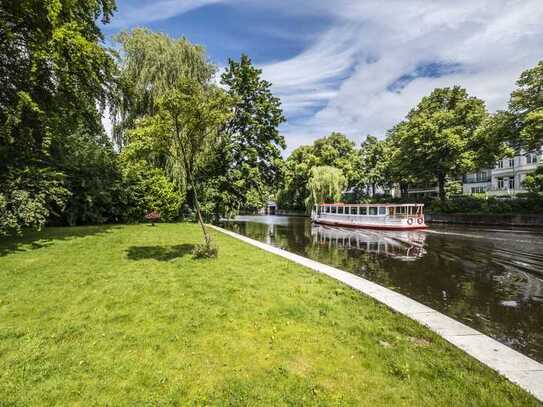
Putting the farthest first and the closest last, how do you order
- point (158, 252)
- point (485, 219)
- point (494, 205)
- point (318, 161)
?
point (318, 161) → point (494, 205) → point (485, 219) → point (158, 252)

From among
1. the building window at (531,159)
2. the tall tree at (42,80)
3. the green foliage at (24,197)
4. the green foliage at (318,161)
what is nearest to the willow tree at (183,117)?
the tall tree at (42,80)

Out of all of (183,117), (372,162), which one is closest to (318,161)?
(372,162)

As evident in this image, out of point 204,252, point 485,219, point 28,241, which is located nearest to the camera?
point 204,252

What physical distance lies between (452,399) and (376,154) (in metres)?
54.9

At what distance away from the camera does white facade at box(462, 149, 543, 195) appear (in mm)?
40281

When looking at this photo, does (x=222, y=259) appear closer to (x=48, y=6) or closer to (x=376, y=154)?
(x=48, y=6)

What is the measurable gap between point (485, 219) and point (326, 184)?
18543 millimetres

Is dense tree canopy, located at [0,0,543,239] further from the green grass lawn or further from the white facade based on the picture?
the white facade

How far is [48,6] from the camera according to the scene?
9781 millimetres

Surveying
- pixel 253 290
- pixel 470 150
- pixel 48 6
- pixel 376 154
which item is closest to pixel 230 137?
pixel 48 6

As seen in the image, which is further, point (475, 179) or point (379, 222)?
point (475, 179)

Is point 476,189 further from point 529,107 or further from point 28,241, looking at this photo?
point 28,241

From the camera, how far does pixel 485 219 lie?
30.6m

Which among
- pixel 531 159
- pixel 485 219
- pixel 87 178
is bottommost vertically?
pixel 485 219
